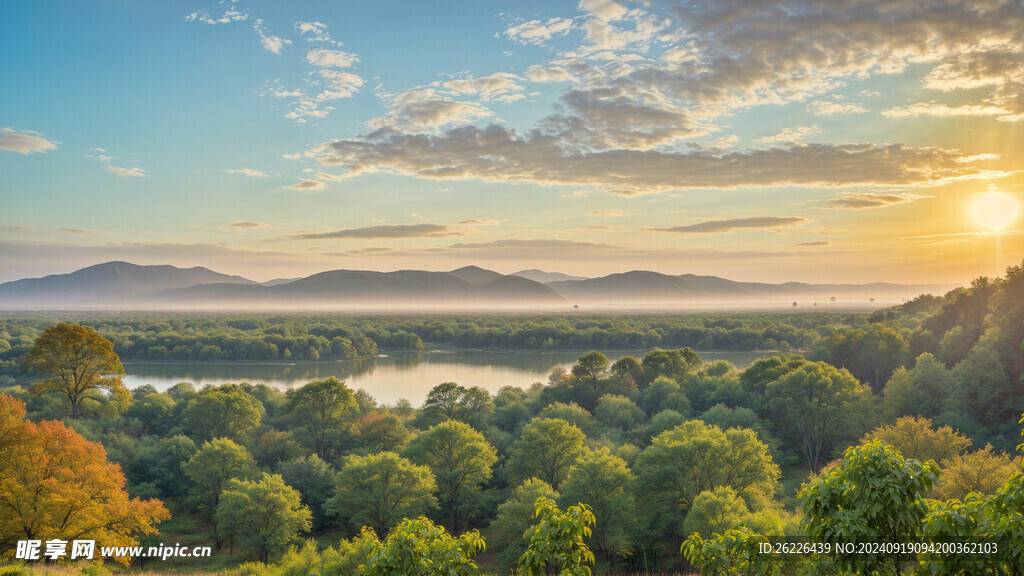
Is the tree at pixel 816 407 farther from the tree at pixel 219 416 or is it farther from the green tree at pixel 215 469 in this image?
the tree at pixel 219 416

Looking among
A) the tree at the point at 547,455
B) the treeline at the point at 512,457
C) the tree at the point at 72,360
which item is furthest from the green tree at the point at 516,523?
the tree at the point at 72,360

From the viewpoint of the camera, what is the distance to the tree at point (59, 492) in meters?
21.3

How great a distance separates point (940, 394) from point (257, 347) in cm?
11363

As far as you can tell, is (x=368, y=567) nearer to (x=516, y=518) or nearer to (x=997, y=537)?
(x=997, y=537)

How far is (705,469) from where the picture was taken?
2711cm

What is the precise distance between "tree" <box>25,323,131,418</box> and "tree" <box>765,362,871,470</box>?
4890cm

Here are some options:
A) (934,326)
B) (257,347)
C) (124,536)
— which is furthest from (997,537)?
(257,347)

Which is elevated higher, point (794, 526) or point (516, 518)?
point (794, 526)

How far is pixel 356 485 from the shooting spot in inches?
1092

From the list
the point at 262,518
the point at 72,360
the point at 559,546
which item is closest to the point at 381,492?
the point at 262,518

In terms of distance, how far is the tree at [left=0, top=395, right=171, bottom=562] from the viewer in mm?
21266

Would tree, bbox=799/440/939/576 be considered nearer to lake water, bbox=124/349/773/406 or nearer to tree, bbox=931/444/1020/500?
tree, bbox=931/444/1020/500

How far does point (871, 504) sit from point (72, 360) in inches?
1765

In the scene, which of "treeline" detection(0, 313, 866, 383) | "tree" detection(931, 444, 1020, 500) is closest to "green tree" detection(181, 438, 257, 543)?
"tree" detection(931, 444, 1020, 500)
